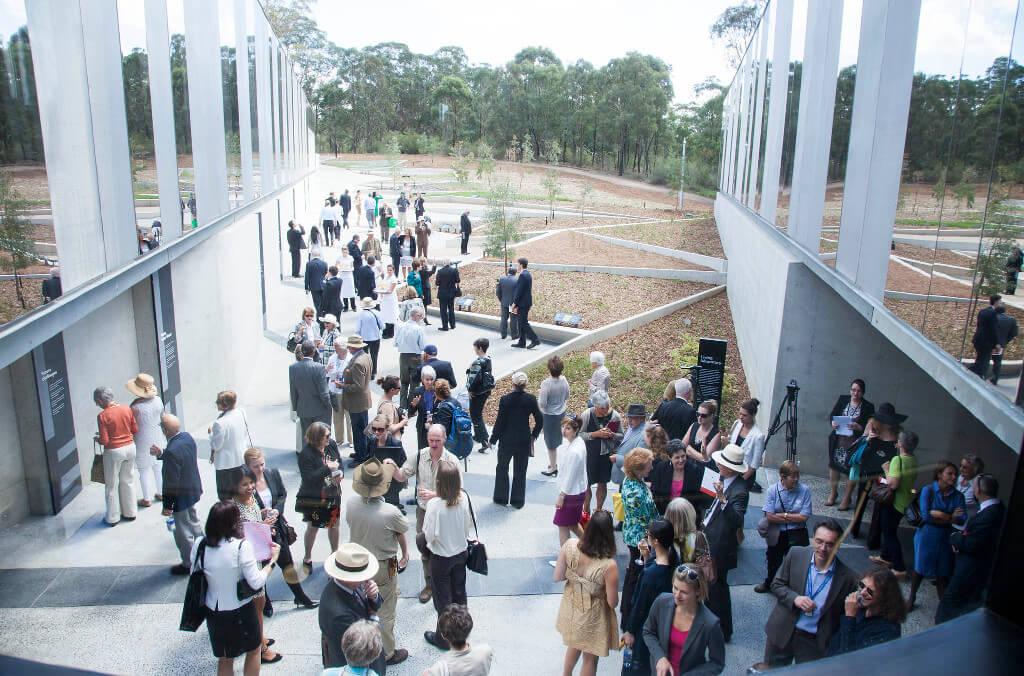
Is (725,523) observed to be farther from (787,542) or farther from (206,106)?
(206,106)

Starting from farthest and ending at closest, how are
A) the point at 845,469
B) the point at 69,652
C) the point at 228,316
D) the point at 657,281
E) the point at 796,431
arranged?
1. the point at 657,281
2. the point at 228,316
3. the point at 796,431
4. the point at 845,469
5. the point at 69,652

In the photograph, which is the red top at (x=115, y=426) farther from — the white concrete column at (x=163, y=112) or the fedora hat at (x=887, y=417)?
the fedora hat at (x=887, y=417)

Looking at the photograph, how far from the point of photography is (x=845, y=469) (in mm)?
8516

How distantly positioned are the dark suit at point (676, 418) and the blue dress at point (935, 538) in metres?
2.59

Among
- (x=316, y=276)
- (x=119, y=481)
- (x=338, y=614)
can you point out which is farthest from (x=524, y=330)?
(x=338, y=614)

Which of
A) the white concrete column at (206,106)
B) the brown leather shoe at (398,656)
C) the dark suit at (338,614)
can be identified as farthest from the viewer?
the white concrete column at (206,106)

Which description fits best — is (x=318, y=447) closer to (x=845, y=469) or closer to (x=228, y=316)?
(x=845, y=469)

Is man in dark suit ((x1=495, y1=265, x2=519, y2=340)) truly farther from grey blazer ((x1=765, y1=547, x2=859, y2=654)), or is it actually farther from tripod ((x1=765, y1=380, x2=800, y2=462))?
grey blazer ((x1=765, y1=547, x2=859, y2=654))

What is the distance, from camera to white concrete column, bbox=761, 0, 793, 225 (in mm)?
14906

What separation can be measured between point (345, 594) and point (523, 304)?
10796 mm

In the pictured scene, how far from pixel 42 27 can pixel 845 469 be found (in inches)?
354

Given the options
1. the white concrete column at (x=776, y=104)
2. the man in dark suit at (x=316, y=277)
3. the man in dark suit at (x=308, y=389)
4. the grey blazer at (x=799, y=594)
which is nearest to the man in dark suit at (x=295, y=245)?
the man in dark suit at (x=316, y=277)

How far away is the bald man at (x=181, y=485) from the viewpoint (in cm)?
673

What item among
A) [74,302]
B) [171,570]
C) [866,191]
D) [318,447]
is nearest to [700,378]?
[866,191]
